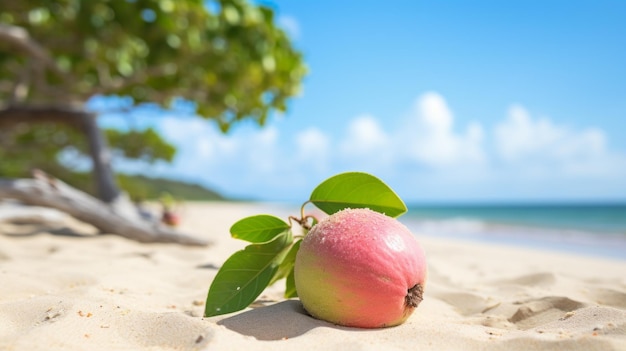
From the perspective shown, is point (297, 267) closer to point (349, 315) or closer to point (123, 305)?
point (349, 315)

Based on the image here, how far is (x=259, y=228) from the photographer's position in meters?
2.37

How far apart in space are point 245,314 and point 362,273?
0.61 meters

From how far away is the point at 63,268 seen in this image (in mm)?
3336

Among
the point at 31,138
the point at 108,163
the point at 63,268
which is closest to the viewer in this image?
the point at 63,268

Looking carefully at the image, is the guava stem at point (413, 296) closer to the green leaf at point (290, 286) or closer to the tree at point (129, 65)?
the green leaf at point (290, 286)

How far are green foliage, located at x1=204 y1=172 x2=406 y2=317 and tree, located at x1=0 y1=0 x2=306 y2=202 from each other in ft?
17.2

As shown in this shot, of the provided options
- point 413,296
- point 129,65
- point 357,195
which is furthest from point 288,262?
point 129,65

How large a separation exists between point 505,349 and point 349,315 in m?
0.61

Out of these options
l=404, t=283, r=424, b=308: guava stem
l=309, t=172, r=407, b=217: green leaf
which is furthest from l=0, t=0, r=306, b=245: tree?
l=404, t=283, r=424, b=308: guava stem

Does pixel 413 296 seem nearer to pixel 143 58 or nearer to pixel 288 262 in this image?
pixel 288 262

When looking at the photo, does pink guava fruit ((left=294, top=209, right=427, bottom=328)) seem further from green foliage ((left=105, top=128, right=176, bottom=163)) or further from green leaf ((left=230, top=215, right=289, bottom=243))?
green foliage ((left=105, top=128, right=176, bottom=163))

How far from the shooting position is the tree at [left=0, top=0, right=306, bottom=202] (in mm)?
7559

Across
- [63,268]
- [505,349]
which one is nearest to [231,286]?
[505,349]

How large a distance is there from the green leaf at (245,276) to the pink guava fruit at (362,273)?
0.23 meters
